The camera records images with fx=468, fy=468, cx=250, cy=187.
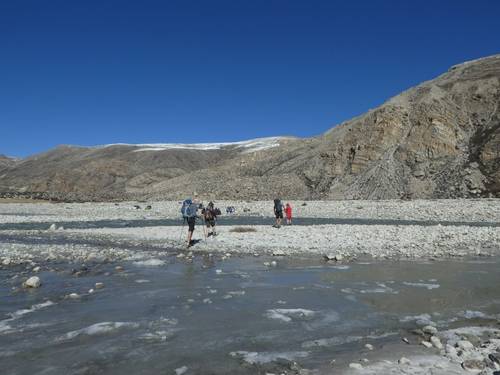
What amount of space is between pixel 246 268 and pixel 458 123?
188ft

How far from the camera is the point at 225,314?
8367 mm

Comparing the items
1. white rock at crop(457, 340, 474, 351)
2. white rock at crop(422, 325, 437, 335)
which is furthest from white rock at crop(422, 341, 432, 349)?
white rock at crop(422, 325, 437, 335)

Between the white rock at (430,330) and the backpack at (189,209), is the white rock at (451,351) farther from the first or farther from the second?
the backpack at (189,209)

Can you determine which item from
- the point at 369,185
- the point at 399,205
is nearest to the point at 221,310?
the point at 399,205

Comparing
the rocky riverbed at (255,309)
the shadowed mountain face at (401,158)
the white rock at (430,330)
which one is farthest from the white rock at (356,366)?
the shadowed mountain face at (401,158)

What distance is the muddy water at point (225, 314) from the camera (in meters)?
6.14

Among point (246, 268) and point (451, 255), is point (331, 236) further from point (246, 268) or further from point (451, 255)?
point (246, 268)

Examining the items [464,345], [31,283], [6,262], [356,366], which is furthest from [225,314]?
[6,262]

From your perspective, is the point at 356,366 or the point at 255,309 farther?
the point at 255,309

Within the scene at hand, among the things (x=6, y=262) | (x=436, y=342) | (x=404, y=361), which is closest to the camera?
(x=404, y=361)

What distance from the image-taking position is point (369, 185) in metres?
58.2

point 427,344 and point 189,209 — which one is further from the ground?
point 189,209

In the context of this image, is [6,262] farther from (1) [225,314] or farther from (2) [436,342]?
(2) [436,342]

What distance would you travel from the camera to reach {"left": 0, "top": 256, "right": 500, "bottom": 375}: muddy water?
6.14 m
